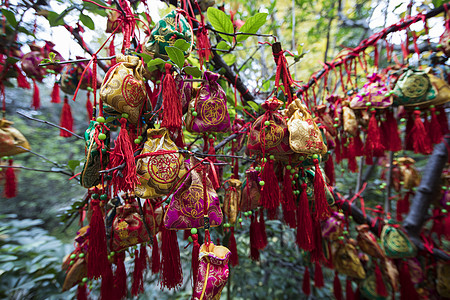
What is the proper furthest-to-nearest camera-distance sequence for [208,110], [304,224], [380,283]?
[380,283], [304,224], [208,110]

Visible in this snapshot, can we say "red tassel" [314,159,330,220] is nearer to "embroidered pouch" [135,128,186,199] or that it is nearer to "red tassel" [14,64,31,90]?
"embroidered pouch" [135,128,186,199]

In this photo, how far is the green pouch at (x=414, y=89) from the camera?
797 mm

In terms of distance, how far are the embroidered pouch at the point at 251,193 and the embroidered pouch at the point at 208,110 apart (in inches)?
9.8

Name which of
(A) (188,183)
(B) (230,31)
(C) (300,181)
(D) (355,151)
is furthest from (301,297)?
(B) (230,31)

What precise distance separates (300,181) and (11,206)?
2102mm

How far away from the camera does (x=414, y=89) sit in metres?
0.81

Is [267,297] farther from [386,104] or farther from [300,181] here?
[386,104]

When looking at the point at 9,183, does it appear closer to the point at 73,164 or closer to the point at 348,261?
the point at 73,164

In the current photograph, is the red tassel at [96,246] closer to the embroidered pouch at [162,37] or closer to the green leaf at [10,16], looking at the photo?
the embroidered pouch at [162,37]

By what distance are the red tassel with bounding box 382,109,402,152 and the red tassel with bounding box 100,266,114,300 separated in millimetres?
1299

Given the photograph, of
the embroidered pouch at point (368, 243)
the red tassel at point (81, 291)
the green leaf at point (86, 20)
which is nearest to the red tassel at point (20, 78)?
the green leaf at point (86, 20)

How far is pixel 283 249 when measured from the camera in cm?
154

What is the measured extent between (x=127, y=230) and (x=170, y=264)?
0.46 ft

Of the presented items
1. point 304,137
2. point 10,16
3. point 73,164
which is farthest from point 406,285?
point 10,16
